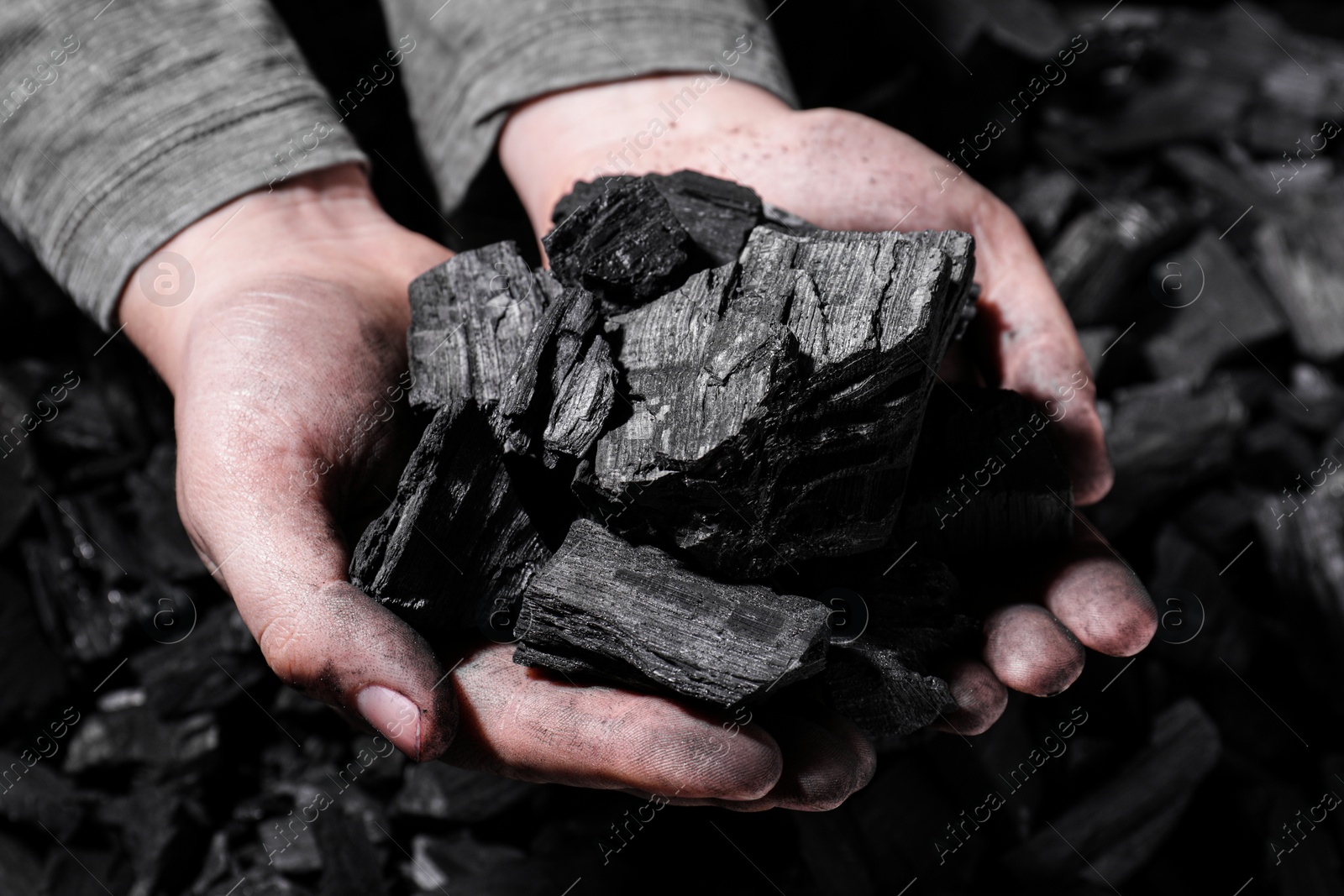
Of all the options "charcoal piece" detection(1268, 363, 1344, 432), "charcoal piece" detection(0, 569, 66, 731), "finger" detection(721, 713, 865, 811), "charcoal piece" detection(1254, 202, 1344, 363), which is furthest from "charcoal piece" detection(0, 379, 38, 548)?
"charcoal piece" detection(1254, 202, 1344, 363)

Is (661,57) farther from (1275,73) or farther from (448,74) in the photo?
(1275,73)

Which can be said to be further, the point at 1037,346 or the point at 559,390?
the point at 1037,346

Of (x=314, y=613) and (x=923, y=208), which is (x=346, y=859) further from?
(x=923, y=208)

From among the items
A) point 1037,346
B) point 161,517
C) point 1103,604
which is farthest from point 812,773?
point 161,517

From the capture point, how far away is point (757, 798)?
1.87 m

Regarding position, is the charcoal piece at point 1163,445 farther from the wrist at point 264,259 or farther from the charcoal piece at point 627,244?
the wrist at point 264,259

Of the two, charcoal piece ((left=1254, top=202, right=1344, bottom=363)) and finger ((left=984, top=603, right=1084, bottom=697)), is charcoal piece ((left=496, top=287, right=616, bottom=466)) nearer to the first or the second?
finger ((left=984, top=603, right=1084, bottom=697))

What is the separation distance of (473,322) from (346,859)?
5.62 ft

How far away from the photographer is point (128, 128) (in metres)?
2.94

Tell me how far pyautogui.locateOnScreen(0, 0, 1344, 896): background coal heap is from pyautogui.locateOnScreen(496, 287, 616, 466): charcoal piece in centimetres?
134

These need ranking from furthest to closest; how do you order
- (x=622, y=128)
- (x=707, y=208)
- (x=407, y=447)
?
1. (x=622, y=128)
2. (x=707, y=208)
3. (x=407, y=447)

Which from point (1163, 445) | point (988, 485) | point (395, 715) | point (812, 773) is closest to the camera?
point (395, 715)

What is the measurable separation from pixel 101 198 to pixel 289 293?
939 millimetres

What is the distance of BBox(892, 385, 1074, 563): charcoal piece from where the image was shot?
227cm
